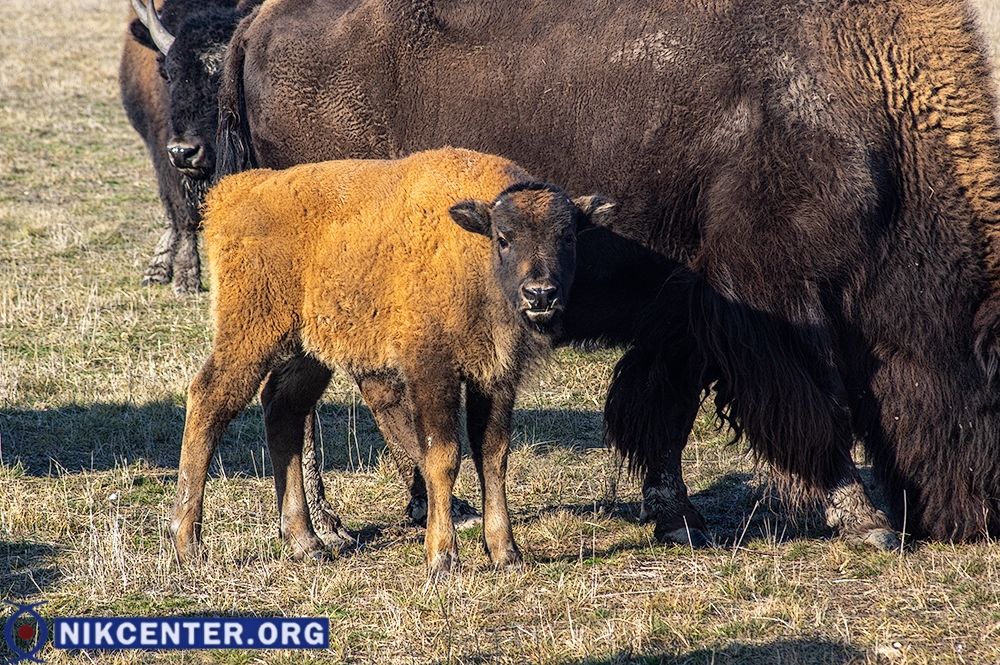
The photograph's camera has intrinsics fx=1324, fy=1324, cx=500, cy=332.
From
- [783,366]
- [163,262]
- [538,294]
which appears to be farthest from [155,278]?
[538,294]

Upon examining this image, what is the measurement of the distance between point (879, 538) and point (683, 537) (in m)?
0.94

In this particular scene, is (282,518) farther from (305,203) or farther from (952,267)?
(952,267)

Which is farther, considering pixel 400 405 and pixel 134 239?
pixel 134 239

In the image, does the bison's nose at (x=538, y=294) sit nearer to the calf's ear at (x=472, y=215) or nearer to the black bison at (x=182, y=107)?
the calf's ear at (x=472, y=215)

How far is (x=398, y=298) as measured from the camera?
593 cm

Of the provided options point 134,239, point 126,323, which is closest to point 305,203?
point 126,323

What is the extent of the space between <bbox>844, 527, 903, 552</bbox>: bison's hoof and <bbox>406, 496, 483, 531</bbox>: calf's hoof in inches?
74.3

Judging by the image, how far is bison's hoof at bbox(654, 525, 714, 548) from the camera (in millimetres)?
6580

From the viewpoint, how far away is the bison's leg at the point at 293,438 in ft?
20.8

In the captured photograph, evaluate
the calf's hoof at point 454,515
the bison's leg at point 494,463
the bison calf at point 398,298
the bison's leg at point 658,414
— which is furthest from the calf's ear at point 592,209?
the calf's hoof at point 454,515

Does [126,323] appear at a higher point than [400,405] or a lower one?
lower

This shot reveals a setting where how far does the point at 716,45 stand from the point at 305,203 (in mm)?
2203

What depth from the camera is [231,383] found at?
6.09 meters
